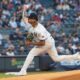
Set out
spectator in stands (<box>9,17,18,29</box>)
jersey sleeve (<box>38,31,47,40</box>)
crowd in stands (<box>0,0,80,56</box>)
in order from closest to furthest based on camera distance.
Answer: jersey sleeve (<box>38,31,47,40</box>)
crowd in stands (<box>0,0,80,56</box>)
spectator in stands (<box>9,17,18,29</box>)

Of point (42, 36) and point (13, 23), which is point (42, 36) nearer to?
point (42, 36)

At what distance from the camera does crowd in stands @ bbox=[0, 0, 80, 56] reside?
16.2 metres

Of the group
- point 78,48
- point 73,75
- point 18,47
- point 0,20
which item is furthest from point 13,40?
point 73,75

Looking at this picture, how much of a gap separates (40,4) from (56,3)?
0.90 m

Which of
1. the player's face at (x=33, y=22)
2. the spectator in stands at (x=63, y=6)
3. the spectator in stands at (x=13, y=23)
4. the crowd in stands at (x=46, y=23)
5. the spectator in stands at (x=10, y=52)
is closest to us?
the player's face at (x=33, y=22)

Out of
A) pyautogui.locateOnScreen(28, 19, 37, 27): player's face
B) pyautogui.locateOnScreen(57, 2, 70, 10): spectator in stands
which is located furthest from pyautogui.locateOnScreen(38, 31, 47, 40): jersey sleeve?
pyautogui.locateOnScreen(57, 2, 70, 10): spectator in stands

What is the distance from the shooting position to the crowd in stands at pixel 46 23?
1617cm

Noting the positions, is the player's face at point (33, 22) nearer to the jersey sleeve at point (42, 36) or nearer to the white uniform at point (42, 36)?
the white uniform at point (42, 36)

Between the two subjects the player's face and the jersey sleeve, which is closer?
the jersey sleeve

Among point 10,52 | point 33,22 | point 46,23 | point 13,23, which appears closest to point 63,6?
point 46,23

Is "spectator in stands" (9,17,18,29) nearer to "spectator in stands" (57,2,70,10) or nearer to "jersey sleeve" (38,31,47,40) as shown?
"spectator in stands" (57,2,70,10)

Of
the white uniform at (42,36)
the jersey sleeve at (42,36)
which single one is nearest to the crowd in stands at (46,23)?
the white uniform at (42,36)

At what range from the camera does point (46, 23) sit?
702 inches

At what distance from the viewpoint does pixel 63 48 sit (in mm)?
16344
